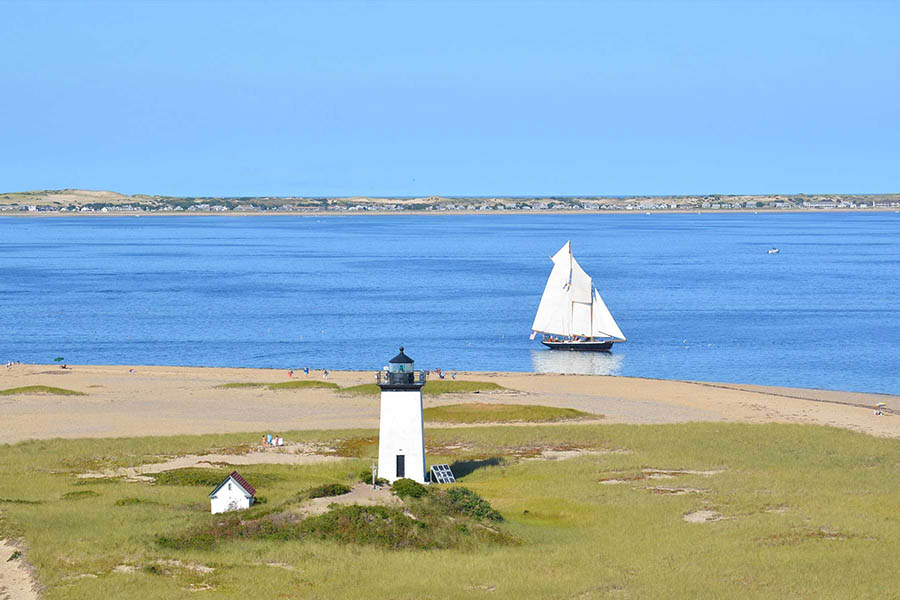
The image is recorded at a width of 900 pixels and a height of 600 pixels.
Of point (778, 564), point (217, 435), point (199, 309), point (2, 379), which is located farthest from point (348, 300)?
point (778, 564)

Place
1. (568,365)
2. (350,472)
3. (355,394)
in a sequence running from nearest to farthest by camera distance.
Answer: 1. (350,472)
2. (355,394)
3. (568,365)

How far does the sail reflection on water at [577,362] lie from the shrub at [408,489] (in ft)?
158

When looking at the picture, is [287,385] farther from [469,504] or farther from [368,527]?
[368,527]

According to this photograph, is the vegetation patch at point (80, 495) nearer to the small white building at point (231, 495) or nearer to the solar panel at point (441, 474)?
the small white building at point (231, 495)

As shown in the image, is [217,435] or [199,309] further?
[199,309]

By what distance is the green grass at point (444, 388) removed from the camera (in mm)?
70375

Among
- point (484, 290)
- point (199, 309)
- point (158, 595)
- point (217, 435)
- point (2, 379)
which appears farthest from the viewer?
point (484, 290)

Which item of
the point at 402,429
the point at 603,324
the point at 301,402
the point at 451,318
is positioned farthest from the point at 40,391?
the point at 451,318

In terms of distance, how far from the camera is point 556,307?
103375 millimetres

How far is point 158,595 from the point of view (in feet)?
97.9

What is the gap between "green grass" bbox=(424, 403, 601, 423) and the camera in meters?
60.8

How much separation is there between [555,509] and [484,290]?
10668cm

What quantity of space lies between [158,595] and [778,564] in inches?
647

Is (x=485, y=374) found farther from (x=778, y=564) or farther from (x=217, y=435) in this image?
(x=778, y=564)
